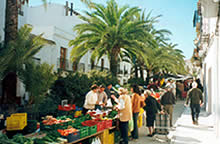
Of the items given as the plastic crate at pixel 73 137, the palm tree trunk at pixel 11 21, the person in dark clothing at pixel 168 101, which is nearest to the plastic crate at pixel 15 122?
the plastic crate at pixel 73 137

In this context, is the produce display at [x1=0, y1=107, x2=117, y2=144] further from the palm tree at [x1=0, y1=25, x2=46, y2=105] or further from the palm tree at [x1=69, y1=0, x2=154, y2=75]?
the palm tree at [x1=69, y1=0, x2=154, y2=75]

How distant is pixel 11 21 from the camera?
32.9ft

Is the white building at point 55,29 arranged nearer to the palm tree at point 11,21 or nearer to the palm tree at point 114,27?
the palm tree at point 114,27

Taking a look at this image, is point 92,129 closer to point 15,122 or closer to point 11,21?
point 15,122

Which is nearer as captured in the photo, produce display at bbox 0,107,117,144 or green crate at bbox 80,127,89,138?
produce display at bbox 0,107,117,144

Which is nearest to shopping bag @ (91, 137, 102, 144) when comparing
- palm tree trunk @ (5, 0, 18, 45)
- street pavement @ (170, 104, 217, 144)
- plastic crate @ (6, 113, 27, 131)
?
plastic crate @ (6, 113, 27, 131)

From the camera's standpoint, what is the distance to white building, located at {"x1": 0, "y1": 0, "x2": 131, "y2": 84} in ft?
64.2

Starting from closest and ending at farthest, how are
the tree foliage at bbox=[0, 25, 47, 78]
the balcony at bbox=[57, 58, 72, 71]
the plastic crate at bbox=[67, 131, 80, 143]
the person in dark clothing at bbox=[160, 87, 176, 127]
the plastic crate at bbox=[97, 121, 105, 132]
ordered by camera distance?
the plastic crate at bbox=[67, 131, 80, 143] < the plastic crate at bbox=[97, 121, 105, 132] < the tree foliage at bbox=[0, 25, 47, 78] < the person in dark clothing at bbox=[160, 87, 176, 127] < the balcony at bbox=[57, 58, 72, 71]

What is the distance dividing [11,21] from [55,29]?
1091 centimetres

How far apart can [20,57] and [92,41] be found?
295 inches

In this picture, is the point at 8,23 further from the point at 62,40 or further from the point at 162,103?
the point at 62,40

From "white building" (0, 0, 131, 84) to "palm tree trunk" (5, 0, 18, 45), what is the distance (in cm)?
529

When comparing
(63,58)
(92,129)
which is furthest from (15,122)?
(63,58)

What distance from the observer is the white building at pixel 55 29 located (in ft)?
64.2
